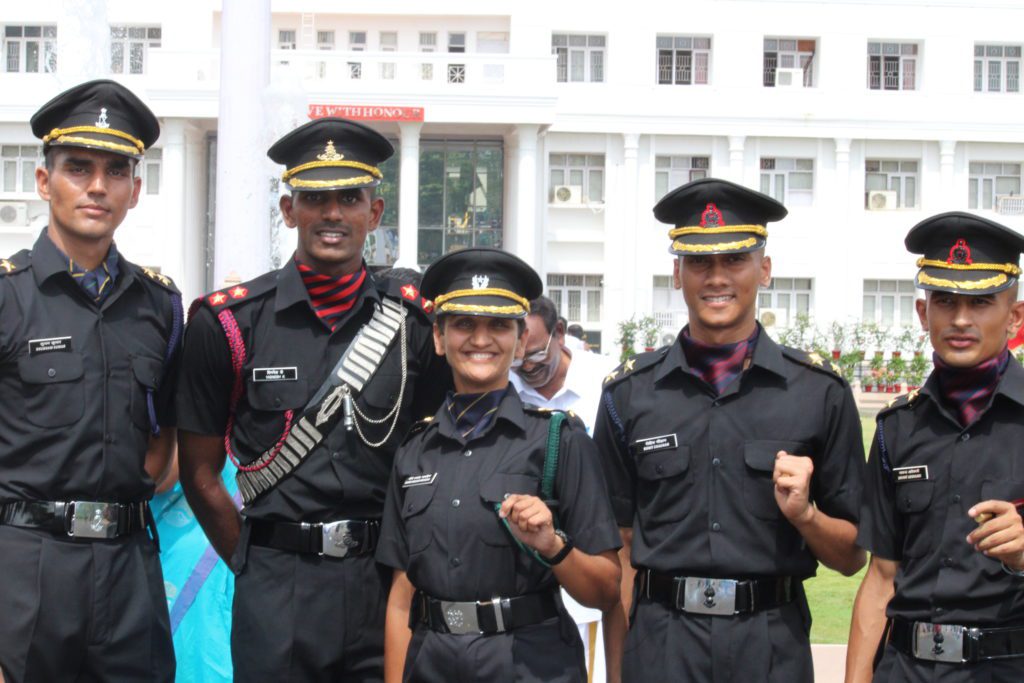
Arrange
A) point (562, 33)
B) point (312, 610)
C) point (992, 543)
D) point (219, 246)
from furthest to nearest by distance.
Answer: point (562, 33) → point (219, 246) → point (312, 610) → point (992, 543)

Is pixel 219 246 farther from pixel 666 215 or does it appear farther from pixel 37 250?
pixel 666 215

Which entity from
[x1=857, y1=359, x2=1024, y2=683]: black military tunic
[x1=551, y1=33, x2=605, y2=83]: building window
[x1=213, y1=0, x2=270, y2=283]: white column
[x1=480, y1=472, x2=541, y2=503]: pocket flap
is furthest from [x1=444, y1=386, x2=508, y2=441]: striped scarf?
[x1=551, y1=33, x2=605, y2=83]: building window

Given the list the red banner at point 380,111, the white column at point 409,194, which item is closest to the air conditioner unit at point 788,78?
the white column at point 409,194

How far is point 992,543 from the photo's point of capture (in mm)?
3518

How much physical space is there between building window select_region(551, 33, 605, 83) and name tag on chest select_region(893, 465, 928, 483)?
36.3 metres

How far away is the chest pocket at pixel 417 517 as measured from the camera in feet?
12.7

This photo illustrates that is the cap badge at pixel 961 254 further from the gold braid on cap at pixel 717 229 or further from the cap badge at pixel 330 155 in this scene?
the cap badge at pixel 330 155

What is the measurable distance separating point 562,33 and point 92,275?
35938 mm

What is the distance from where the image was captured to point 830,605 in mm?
9266

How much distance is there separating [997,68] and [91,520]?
135 ft

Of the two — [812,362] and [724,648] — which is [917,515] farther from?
[724,648]

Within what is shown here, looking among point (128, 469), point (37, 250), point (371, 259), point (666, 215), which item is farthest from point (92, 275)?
point (371, 259)

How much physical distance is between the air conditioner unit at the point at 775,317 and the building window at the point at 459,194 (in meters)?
8.29

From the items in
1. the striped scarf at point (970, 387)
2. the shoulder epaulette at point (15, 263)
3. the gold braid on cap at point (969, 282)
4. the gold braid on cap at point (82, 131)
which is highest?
the gold braid on cap at point (82, 131)
